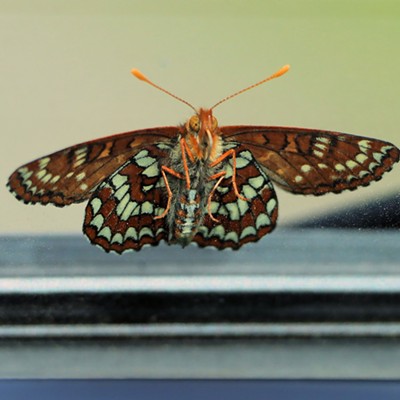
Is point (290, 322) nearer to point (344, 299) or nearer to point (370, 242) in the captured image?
point (344, 299)

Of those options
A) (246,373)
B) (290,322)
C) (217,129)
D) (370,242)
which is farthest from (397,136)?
(246,373)

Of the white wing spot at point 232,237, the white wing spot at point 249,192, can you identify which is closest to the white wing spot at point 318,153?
the white wing spot at point 249,192

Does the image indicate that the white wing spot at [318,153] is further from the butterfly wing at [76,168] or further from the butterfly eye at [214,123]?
the butterfly wing at [76,168]

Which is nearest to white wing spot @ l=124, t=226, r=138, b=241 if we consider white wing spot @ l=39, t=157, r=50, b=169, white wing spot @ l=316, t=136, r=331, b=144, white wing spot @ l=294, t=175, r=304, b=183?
white wing spot @ l=39, t=157, r=50, b=169

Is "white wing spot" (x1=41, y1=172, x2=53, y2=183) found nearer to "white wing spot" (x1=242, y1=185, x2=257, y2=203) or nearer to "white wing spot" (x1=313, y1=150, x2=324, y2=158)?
"white wing spot" (x1=242, y1=185, x2=257, y2=203)

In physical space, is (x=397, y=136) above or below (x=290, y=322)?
above

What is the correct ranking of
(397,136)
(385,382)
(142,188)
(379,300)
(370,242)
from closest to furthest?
(385,382) < (379,300) < (370,242) < (397,136) < (142,188)
